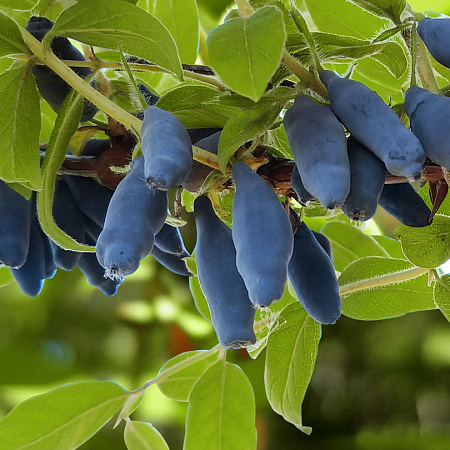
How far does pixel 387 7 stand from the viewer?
0.35 m

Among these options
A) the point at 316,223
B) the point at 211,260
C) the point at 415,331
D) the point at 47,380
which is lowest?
the point at 47,380

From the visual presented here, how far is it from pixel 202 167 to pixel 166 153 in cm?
7

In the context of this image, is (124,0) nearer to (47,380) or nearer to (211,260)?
(211,260)

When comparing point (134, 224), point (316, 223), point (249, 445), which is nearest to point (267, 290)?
point (134, 224)

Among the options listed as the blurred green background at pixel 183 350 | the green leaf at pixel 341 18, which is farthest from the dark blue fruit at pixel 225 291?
the blurred green background at pixel 183 350

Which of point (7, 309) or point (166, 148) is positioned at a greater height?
point (166, 148)

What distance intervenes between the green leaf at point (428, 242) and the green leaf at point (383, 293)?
0.10 metres

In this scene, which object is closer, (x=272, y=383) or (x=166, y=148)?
(x=166, y=148)

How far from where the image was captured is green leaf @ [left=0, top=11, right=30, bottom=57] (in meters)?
0.33

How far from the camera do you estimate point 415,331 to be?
3.67 ft

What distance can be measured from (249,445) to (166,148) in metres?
0.32

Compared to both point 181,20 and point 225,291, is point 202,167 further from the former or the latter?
point 181,20

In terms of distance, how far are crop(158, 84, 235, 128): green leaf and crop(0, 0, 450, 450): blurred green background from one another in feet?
2.26

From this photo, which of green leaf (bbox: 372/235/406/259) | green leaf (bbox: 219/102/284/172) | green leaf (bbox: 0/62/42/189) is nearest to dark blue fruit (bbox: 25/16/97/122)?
green leaf (bbox: 0/62/42/189)
